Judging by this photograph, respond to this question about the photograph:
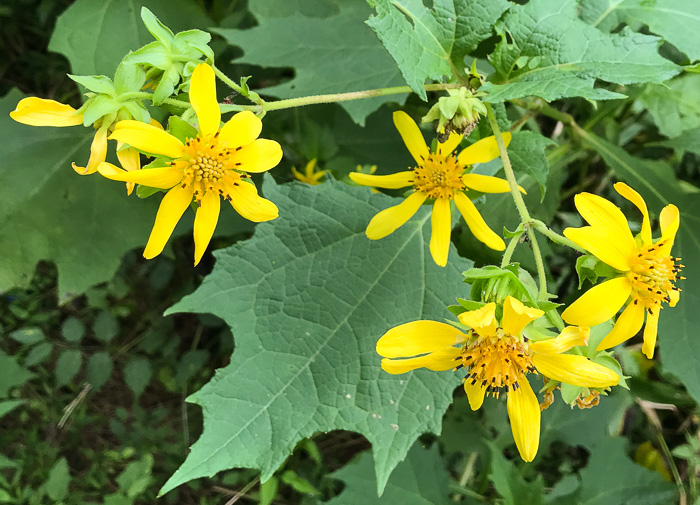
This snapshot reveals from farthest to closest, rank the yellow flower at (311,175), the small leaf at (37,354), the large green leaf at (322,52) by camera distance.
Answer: the small leaf at (37,354), the yellow flower at (311,175), the large green leaf at (322,52)

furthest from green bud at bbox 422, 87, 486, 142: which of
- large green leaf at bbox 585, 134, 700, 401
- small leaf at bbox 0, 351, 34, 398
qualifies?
small leaf at bbox 0, 351, 34, 398

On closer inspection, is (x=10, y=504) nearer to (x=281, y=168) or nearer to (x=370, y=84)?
(x=281, y=168)

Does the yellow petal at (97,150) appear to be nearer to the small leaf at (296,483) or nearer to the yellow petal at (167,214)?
the yellow petal at (167,214)

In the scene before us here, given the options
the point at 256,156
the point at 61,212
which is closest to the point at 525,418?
the point at 256,156

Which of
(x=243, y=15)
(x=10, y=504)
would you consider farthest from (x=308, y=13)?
(x=10, y=504)

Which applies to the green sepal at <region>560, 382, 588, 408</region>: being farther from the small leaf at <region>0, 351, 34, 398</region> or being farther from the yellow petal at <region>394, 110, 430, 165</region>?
the small leaf at <region>0, 351, 34, 398</region>

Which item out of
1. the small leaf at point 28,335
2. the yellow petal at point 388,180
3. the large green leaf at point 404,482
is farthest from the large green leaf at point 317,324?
the small leaf at point 28,335
